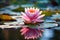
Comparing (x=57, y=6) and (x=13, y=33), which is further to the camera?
(x=57, y=6)

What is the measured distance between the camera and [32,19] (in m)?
2.85

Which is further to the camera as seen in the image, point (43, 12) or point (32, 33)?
point (43, 12)

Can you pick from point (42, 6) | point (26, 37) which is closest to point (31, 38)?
point (26, 37)

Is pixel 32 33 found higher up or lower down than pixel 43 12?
higher up

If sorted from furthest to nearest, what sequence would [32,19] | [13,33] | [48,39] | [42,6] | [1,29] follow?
[42,6]
[32,19]
[1,29]
[13,33]
[48,39]

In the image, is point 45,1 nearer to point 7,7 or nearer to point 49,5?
point 49,5

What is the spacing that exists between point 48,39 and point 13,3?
4304 mm

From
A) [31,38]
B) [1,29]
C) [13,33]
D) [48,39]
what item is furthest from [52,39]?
[1,29]

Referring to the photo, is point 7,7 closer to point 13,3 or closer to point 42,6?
point 13,3

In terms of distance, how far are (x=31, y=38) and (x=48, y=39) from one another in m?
0.16

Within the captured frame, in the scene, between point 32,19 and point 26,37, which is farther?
point 32,19

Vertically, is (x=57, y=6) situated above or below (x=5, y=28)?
below

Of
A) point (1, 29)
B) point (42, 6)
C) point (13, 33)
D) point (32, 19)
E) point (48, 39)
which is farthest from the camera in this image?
point (42, 6)

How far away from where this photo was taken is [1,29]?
8.70ft
